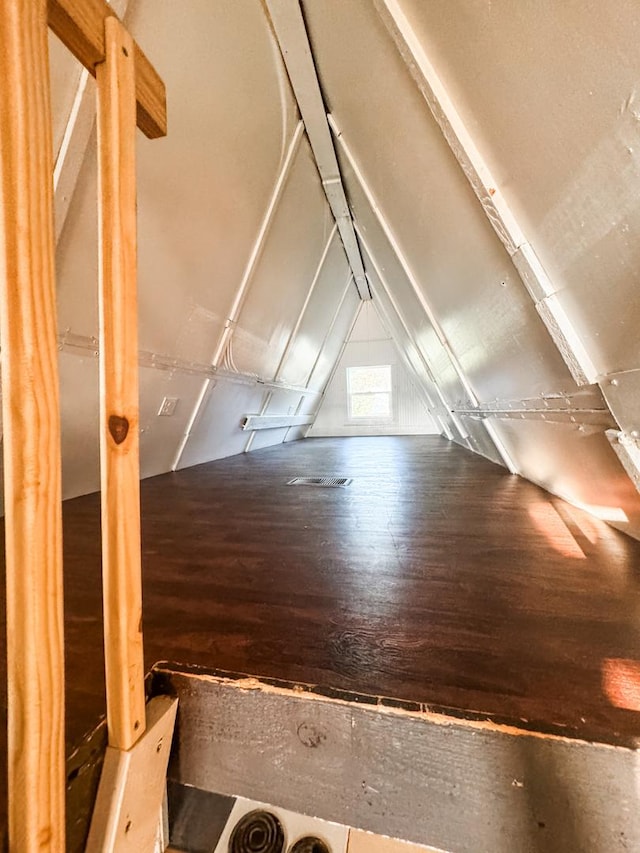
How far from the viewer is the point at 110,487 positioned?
460mm

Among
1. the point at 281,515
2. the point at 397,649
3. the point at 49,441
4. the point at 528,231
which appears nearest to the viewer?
the point at 49,441

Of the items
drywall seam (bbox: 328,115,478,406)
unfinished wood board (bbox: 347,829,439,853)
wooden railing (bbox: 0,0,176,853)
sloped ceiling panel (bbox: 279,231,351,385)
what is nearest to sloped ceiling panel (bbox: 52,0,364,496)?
drywall seam (bbox: 328,115,478,406)

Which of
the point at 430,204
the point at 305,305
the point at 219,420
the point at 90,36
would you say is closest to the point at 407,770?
the point at 90,36

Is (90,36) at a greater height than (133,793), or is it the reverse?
(90,36)

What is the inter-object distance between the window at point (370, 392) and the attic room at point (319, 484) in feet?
14.6

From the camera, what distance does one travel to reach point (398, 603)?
0.90 m

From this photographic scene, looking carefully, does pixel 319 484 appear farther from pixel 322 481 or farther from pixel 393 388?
pixel 393 388

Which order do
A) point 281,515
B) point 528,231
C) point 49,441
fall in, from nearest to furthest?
point 49,441, point 528,231, point 281,515

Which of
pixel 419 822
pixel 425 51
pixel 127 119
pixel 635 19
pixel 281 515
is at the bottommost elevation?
pixel 419 822

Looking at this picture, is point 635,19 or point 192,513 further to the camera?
point 192,513

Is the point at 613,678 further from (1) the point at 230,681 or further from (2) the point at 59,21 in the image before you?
(2) the point at 59,21

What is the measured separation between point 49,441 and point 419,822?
79 centimetres

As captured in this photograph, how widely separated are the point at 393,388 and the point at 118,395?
6.71 meters

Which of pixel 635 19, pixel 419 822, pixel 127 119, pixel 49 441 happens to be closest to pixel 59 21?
pixel 127 119
